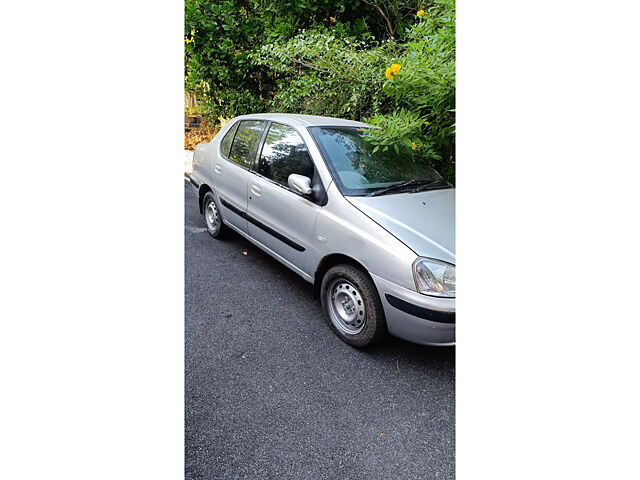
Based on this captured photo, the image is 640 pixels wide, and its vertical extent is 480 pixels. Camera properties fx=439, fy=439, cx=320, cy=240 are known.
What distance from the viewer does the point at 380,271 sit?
8.32 ft

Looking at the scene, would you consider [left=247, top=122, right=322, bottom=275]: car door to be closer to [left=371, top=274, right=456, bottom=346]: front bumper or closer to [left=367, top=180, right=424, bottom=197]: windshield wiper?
[left=367, top=180, right=424, bottom=197]: windshield wiper

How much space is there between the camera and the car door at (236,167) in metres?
3.87

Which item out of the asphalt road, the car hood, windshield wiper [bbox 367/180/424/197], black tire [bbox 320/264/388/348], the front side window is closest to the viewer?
the asphalt road

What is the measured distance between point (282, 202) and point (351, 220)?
0.77 m

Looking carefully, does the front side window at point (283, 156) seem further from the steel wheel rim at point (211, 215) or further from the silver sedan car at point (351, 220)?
the steel wheel rim at point (211, 215)

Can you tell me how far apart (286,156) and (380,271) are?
140 cm

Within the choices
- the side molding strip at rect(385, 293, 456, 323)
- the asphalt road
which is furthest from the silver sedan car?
the asphalt road

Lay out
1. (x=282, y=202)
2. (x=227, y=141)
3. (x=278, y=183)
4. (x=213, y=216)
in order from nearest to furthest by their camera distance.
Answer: (x=282, y=202) < (x=278, y=183) < (x=227, y=141) < (x=213, y=216)

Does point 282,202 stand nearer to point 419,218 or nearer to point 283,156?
point 283,156

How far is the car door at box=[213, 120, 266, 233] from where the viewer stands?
3.87 metres

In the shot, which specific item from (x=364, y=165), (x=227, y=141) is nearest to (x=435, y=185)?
(x=364, y=165)

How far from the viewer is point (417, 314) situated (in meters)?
2.40

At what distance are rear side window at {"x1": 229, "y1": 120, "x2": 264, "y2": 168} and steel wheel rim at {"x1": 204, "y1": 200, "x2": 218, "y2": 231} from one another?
0.68 m

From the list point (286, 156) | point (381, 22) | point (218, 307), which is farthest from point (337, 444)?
point (381, 22)
